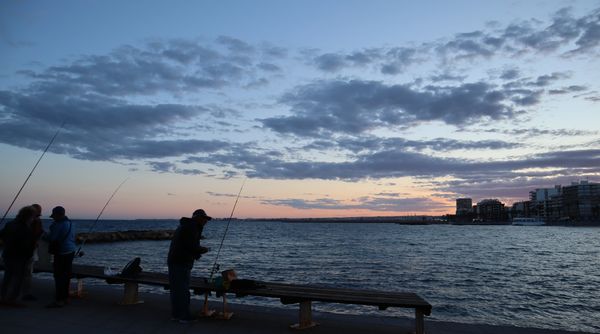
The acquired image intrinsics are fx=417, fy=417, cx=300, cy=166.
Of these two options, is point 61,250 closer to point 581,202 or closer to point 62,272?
point 62,272

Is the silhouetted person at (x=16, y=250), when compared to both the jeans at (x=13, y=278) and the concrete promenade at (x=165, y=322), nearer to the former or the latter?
the jeans at (x=13, y=278)

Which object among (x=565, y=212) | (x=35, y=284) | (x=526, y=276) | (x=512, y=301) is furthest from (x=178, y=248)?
(x=565, y=212)

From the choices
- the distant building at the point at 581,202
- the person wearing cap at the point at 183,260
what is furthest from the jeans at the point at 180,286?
the distant building at the point at 581,202

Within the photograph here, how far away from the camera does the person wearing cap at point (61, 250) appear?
7.13 meters

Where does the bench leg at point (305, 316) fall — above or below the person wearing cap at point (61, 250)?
below

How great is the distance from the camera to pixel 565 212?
184 m

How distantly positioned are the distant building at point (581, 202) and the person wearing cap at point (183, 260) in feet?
635

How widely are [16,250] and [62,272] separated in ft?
3.04

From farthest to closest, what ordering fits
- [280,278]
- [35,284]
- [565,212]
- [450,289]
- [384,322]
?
[565,212] < [280,278] < [450,289] < [35,284] < [384,322]

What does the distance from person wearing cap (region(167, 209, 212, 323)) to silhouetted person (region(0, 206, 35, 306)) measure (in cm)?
297

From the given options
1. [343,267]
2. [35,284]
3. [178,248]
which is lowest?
[343,267]

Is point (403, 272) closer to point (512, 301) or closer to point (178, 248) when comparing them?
point (512, 301)

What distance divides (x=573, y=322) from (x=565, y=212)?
8118 inches

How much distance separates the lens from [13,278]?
24.1ft
